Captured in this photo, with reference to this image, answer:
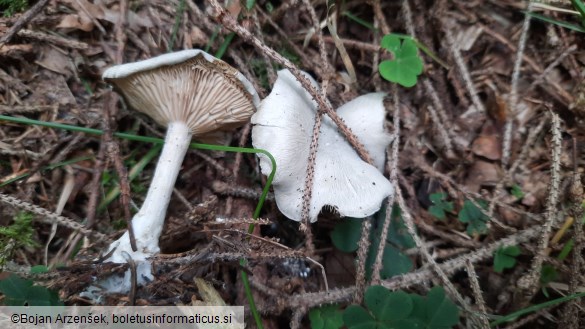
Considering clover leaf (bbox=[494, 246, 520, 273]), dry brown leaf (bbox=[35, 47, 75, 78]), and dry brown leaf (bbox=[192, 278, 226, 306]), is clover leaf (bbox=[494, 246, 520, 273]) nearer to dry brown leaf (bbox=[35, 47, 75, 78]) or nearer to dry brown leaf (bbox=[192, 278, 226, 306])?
dry brown leaf (bbox=[192, 278, 226, 306])

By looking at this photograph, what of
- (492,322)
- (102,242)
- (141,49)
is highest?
(141,49)

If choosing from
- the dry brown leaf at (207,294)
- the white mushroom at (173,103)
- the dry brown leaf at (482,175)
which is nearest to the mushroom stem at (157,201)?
the white mushroom at (173,103)

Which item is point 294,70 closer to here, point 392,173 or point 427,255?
point 392,173

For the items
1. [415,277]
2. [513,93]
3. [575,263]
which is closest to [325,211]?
[415,277]

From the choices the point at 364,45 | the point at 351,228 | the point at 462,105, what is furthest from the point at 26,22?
the point at 462,105

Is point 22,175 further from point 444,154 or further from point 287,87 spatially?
point 444,154

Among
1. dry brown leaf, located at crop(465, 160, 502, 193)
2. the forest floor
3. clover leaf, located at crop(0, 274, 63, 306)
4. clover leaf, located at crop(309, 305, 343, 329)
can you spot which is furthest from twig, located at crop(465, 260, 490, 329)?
clover leaf, located at crop(0, 274, 63, 306)
